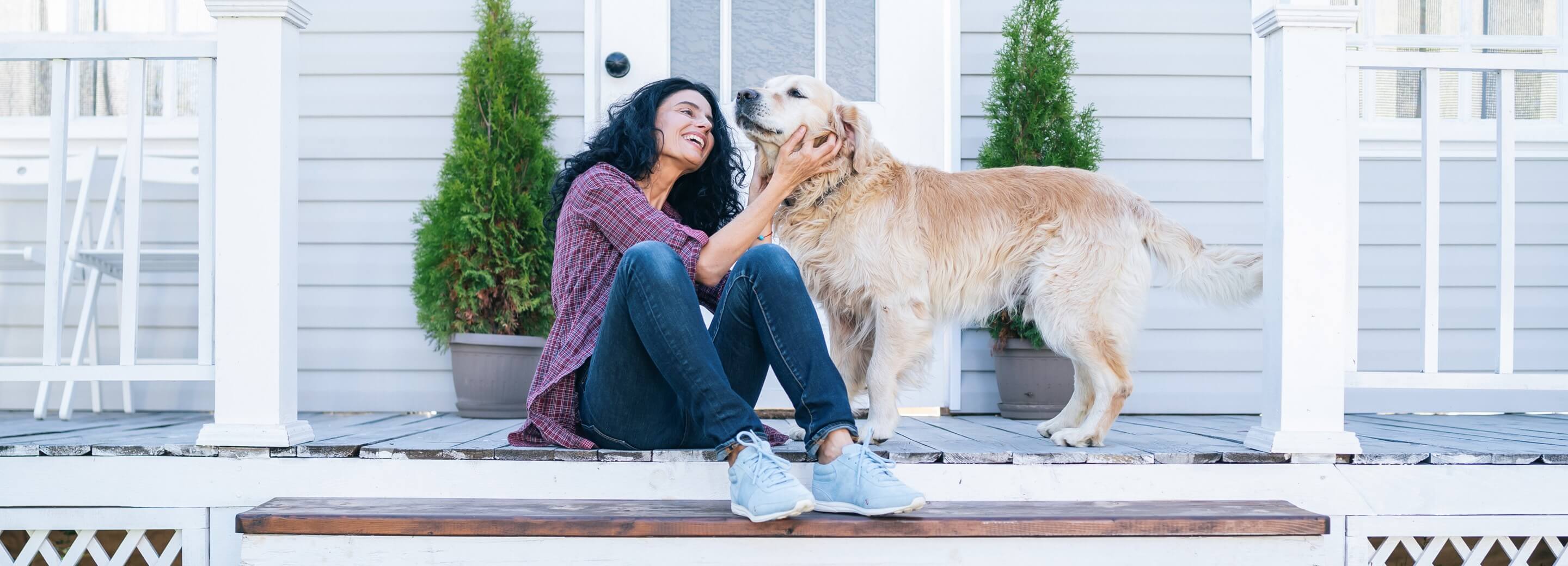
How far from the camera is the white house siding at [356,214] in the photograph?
13.5ft

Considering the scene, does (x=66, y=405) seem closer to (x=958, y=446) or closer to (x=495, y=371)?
(x=495, y=371)

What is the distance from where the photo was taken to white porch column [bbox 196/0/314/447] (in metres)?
2.47

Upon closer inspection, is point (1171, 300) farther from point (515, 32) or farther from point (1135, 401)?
point (515, 32)

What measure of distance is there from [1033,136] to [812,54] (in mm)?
929

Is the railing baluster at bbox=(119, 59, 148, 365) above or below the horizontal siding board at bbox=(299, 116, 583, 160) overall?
below

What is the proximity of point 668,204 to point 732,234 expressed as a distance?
461 millimetres

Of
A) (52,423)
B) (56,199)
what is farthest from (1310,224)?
(52,423)

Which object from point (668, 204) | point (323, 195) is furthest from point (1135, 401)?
point (323, 195)

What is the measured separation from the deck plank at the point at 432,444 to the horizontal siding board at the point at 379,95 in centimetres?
146

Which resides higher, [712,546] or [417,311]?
[417,311]

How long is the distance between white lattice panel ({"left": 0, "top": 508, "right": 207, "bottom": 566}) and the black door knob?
222 cm

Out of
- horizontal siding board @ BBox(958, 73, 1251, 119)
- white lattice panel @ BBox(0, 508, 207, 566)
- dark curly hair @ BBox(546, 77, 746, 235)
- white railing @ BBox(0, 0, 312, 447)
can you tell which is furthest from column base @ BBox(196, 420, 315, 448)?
horizontal siding board @ BBox(958, 73, 1251, 119)

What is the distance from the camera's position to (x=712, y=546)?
6.88 feet

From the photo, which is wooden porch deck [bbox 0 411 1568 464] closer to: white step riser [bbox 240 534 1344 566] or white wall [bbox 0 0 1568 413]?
white step riser [bbox 240 534 1344 566]
